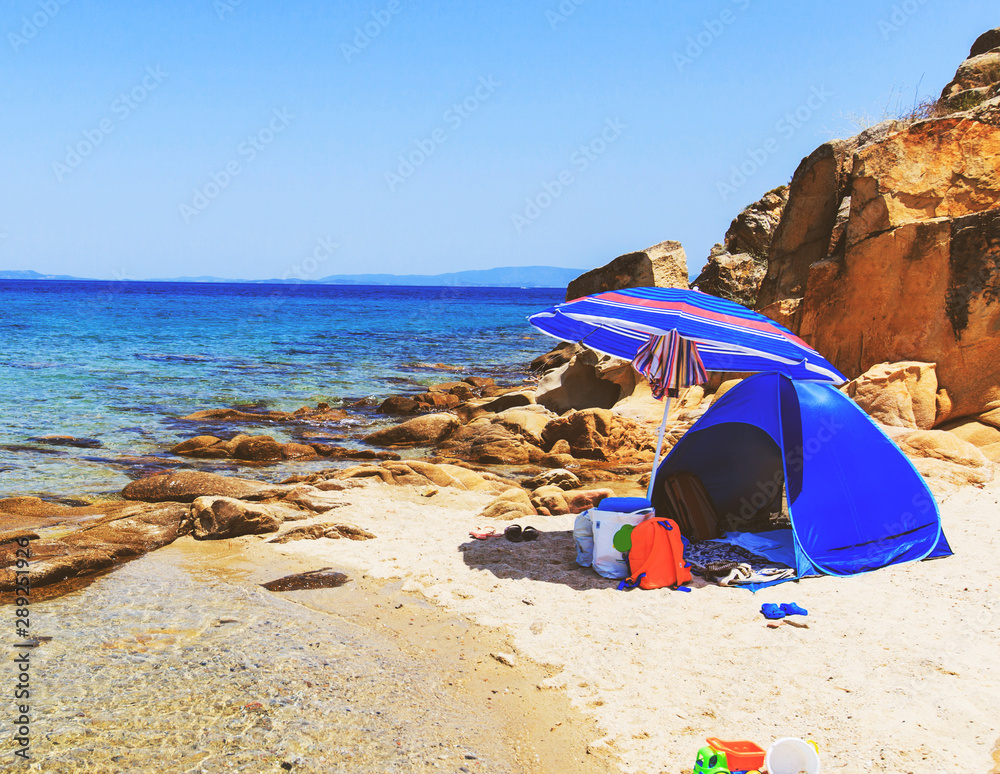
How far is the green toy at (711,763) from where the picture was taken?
4004mm

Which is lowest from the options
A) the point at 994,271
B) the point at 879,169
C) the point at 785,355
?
the point at 785,355

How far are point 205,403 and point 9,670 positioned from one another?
50.0 feet

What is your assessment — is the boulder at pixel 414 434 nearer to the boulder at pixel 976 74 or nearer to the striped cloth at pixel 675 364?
the striped cloth at pixel 675 364

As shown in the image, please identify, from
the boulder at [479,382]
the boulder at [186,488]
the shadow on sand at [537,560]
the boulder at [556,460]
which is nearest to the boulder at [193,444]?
the boulder at [186,488]

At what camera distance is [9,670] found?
525 cm

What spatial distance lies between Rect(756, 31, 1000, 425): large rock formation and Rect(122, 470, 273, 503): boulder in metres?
10.0

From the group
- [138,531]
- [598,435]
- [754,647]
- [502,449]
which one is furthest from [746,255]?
[138,531]

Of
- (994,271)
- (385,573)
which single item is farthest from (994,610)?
(994,271)

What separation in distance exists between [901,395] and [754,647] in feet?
22.9

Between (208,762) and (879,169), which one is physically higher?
(879,169)

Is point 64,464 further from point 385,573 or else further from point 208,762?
point 208,762

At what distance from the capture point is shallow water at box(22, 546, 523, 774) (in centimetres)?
435

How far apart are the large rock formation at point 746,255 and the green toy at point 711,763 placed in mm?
17388

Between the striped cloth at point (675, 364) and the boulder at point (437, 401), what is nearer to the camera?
the striped cloth at point (675, 364)
